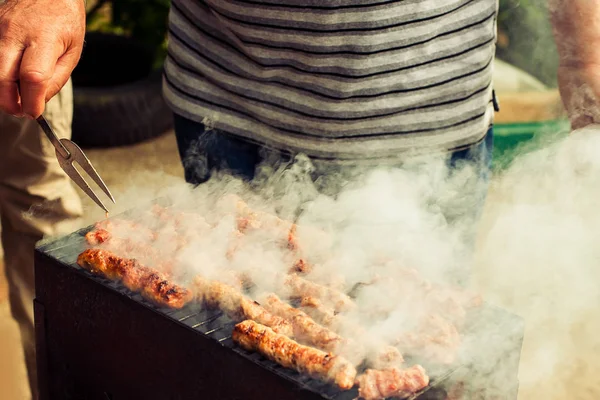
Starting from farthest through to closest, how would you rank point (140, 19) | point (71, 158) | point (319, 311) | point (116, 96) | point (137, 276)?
point (140, 19)
point (116, 96)
point (71, 158)
point (137, 276)
point (319, 311)

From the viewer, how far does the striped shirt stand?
94.3 inches

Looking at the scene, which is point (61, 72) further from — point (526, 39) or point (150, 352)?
point (526, 39)

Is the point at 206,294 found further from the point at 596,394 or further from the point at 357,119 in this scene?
the point at 596,394

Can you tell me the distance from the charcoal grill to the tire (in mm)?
4589

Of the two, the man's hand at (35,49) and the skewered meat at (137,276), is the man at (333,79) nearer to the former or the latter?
the man's hand at (35,49)

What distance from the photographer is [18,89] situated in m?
2.06

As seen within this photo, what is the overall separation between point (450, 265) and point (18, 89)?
134 cm

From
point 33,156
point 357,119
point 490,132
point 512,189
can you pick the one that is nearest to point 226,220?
point 357,119

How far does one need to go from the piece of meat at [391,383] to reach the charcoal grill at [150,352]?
0.02 meters

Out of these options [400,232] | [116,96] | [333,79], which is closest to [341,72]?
[333,79]

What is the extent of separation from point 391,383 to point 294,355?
232 mm

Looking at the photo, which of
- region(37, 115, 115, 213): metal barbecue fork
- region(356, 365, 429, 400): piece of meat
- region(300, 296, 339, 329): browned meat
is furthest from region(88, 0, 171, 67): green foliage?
region(356, 365, 429, 400): piece of meat

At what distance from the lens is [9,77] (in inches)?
79.6

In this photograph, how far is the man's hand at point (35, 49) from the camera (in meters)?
2.01
